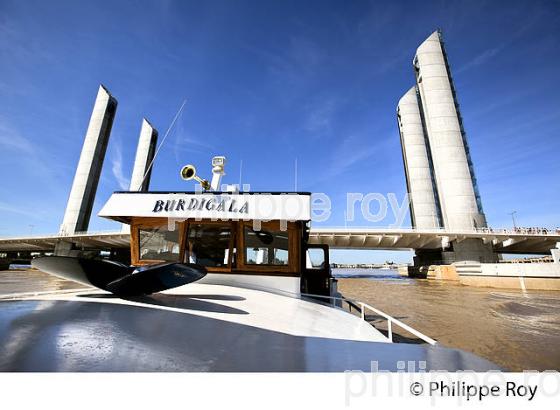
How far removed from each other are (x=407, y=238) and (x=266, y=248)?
48.0m

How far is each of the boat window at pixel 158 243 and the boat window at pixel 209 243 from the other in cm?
43

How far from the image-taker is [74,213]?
192ft

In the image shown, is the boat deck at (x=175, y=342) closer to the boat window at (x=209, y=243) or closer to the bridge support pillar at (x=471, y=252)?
the boat window at (x=209, y=243)

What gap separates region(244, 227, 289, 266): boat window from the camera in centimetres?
688

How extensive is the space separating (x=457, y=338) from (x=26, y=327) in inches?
520

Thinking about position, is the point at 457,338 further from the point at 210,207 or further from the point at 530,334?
the point at 210,207

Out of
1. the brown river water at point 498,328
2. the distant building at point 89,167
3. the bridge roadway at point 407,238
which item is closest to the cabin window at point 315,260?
the brown river water at point 498,328

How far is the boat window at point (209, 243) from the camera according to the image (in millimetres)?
6895

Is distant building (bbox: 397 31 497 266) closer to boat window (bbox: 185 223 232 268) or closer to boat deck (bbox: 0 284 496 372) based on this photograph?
boat window (bbox: 185 223 232 268)

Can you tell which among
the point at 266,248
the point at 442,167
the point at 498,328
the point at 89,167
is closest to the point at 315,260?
the point at 266,248

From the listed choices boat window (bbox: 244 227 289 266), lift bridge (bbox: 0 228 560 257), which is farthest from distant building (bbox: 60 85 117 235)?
boat window (bbox: 244 227 289 266)

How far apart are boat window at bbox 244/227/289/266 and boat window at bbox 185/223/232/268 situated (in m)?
0.54
